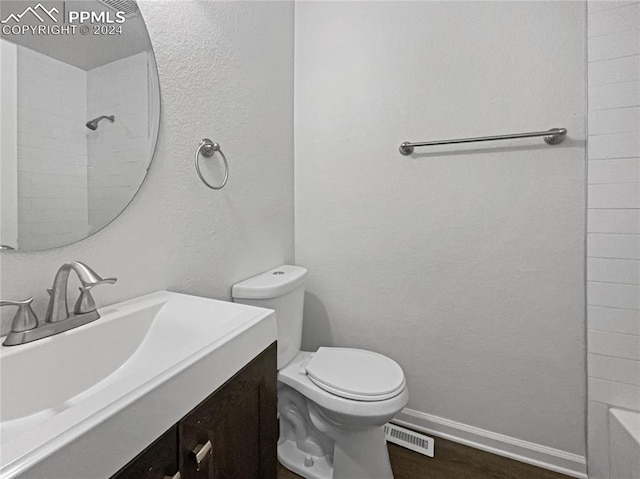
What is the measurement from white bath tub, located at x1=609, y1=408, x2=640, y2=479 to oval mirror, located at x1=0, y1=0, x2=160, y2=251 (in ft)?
5.69

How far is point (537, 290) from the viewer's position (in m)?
1.31

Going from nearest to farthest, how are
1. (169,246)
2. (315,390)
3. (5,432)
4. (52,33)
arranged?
(5,432) < (52,33) < (169,246) < (315,390)

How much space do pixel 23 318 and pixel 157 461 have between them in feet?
1.33

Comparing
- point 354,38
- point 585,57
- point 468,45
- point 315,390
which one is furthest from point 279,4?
point 315,390

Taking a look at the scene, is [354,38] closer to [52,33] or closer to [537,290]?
[52,33]

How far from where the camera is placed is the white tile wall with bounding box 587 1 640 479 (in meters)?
1.14

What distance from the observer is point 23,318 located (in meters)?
0.63

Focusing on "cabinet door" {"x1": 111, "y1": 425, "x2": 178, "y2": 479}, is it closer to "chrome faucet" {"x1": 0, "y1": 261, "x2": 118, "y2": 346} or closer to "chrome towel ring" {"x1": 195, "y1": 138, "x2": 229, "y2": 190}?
"chrome faucet" {"x1": 0, "y1": 261, "x2": 118, "y2": 346}

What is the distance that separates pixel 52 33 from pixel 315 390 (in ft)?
4.12

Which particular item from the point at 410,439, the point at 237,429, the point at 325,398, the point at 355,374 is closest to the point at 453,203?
the point at 355,374

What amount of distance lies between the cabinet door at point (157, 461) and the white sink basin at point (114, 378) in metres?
Result: 0.01

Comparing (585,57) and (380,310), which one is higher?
(585,57)

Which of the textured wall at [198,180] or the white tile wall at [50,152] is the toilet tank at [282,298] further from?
the white tile wall at [50,152]

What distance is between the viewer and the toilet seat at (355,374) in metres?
1.10
